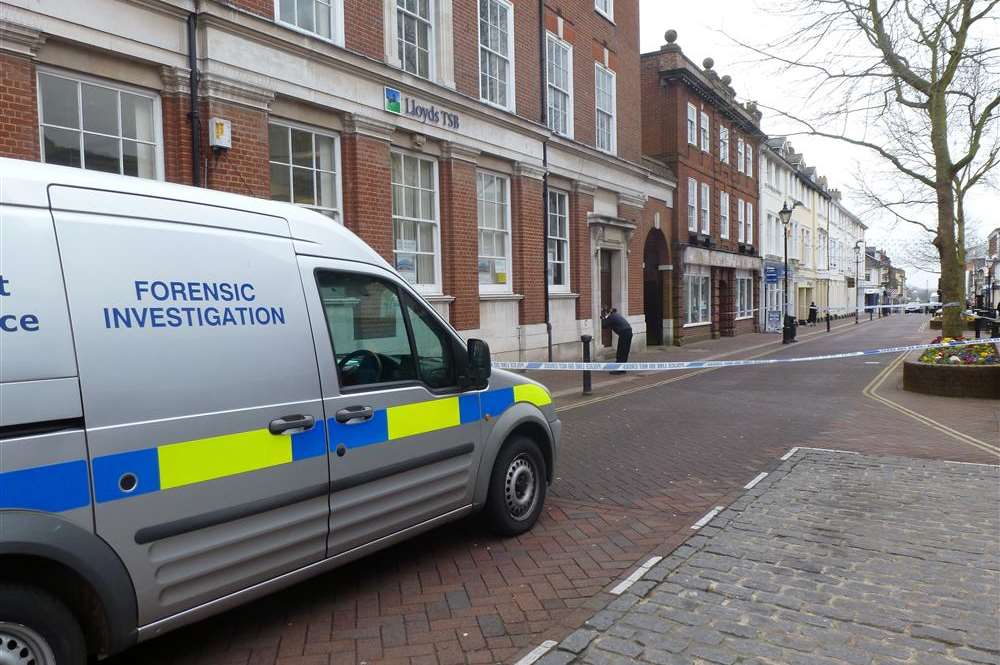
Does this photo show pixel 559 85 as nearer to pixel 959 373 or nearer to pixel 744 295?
pixel 959 373

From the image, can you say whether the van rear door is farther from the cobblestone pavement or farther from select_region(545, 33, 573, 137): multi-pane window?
select_region(545, 33, 573, 137): multi-pane window

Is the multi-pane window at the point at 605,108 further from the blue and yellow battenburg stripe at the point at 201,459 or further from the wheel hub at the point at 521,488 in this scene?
the blue and yellow battenburg stripe at the point at 201,459

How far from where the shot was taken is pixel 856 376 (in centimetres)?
1512

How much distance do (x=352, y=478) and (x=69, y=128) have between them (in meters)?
6.79

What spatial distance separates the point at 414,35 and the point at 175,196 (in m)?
10.8

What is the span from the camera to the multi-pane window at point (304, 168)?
10.3 m

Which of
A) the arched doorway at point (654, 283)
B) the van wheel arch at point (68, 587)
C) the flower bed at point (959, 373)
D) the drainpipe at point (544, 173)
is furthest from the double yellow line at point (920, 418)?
the arched doorway at point (654, 283)

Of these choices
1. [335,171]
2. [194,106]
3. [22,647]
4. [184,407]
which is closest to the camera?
[22,647]

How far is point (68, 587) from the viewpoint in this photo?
8.64 ft

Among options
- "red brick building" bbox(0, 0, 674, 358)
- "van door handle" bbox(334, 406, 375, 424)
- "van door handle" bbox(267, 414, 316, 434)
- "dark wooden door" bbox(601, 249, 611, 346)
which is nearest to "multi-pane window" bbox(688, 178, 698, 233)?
"red brick building" bbox(0, 0, 674, 358)

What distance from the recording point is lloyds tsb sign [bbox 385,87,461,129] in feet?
38.7

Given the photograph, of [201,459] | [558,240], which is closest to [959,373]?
[558,240]

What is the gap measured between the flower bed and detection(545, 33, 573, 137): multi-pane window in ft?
30.8

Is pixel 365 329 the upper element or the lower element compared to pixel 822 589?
upper
